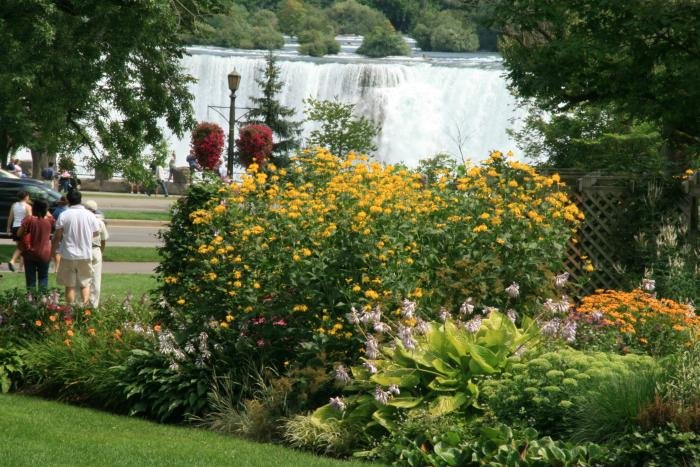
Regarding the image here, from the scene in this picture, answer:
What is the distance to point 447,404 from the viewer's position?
→ 26.3 feet

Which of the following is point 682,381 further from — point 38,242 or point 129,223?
point 129,223

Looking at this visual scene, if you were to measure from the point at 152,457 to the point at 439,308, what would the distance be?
8.93 ft

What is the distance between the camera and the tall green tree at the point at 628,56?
14.0m

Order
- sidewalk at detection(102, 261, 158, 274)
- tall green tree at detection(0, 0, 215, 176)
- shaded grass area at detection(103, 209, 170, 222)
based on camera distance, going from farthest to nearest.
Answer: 1. shaded grass area at detection(103, 209, 170, 222)
2. sidewalk at detection(102, 261, 158, 274)
3. tall green tree at detection(0, 0, 215, 176)

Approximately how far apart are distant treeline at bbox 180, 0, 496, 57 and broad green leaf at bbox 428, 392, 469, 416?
229ft

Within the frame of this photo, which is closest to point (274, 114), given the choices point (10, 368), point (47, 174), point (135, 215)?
point (47, 174)

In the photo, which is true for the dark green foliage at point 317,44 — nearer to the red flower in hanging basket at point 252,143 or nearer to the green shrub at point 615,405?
the red flower in hanging basket at point 252,143

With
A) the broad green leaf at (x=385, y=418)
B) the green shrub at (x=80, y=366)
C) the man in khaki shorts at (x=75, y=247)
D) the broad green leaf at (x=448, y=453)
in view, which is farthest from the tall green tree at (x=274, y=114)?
the broad green leaf at (x=448, y=453)

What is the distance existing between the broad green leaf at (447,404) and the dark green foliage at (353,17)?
317ft

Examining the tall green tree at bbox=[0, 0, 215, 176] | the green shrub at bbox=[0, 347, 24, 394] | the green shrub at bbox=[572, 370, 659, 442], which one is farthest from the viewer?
the tall green tree at bbox=[0, 0, 215, 176]

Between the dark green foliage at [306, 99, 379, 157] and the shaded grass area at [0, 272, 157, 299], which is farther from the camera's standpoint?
the dark green foliage at [306, 99, 379, 157]

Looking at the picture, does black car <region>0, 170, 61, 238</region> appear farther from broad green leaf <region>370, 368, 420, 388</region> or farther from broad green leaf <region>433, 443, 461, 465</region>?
broad green leaf <region>433, 443, 461, 465</region>

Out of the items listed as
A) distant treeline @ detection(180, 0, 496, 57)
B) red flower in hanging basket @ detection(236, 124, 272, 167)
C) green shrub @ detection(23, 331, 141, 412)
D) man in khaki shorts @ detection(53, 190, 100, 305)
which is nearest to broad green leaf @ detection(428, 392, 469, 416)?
green shrub @ detection(23, 331, 141, 412)

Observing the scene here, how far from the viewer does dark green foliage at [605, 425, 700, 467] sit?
6.77 meters
